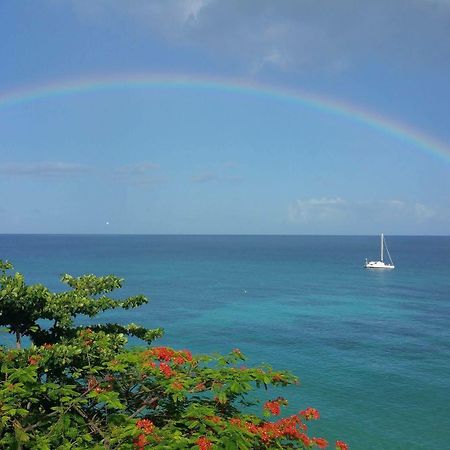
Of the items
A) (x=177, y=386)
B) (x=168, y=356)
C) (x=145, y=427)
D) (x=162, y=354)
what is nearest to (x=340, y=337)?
(x=168, y=356)

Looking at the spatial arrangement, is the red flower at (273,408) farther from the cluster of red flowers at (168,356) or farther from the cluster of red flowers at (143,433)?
the cluster of red flowers at (143,433)

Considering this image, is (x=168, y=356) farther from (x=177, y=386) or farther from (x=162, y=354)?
(x=177, y=386)

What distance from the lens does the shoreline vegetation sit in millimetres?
9664

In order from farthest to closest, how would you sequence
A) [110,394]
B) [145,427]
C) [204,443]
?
1. [110,394]
2. [145,427]
3. [204,443]

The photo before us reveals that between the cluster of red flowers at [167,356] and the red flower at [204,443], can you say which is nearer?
the red flower at [204,443]

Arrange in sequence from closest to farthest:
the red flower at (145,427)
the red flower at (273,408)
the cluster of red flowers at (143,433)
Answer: the cluster of red flowers at (143,433), the red flower at (145,427), the red flower at (273,408)

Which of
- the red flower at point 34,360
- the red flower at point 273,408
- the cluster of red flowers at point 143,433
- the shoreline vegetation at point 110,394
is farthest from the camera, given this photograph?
the red flower at point 273,408

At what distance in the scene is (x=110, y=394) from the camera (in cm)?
1050

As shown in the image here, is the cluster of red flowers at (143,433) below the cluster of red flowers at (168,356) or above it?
below

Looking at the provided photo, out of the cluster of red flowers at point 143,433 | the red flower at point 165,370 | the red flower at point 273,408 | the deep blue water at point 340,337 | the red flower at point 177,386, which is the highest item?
the red flower at point 165,370

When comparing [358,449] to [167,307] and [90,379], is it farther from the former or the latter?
[167,307]

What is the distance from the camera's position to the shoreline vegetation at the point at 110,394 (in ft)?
31.7

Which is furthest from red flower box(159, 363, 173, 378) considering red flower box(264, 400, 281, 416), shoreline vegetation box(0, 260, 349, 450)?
red flower box(264, 400, 281, 416)

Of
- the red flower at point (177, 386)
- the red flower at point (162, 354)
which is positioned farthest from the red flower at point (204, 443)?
the red flower at point (162, 354)
